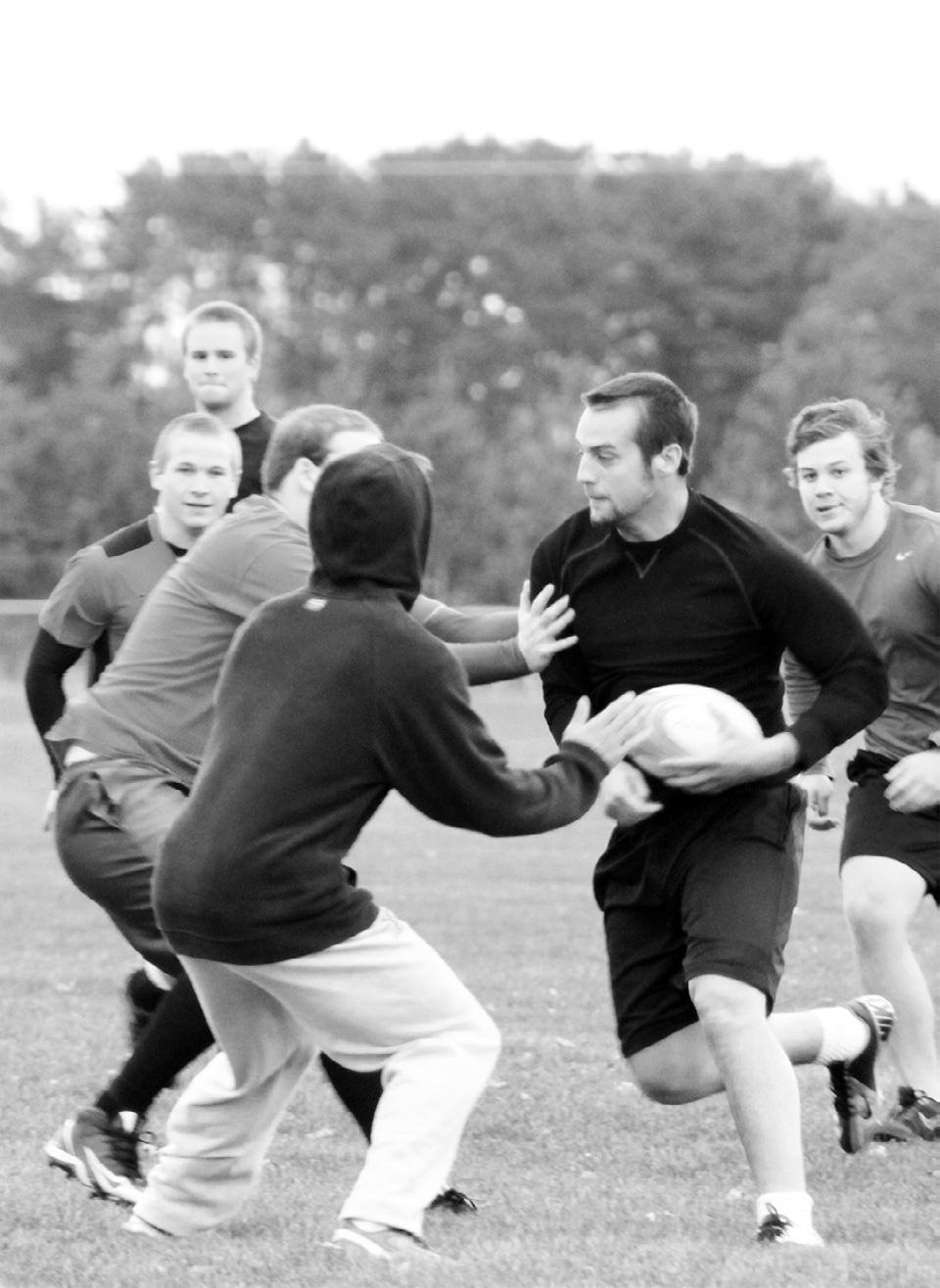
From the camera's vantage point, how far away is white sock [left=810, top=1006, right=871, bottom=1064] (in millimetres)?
6023

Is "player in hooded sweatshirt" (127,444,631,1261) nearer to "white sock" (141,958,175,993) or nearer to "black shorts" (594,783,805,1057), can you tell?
"black shorts" (594,783,805,1057)

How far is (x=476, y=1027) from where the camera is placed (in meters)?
4.61

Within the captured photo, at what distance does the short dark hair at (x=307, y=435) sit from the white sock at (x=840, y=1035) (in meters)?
2.22

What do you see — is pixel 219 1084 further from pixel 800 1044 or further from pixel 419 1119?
pixel 800 1044

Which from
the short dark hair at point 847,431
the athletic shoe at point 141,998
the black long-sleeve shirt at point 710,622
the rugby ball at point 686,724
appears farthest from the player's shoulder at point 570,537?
the athletic shoe at point 141,998

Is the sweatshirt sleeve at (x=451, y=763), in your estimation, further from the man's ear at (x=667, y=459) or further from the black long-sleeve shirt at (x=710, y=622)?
the man's ear at (x=667, y=459)

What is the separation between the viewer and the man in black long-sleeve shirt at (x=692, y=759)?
5.13 meters

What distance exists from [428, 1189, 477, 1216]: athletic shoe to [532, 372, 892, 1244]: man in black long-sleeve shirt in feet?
1.93

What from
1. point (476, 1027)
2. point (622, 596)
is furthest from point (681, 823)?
point (476, 1027)

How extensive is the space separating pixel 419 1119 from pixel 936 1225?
65.4 inches

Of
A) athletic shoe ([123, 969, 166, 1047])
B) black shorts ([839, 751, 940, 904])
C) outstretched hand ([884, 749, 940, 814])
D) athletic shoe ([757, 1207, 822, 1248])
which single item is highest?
outstretched hand ([884, 749, 940, 814])

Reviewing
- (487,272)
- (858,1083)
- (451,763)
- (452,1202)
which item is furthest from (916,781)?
(487,272)

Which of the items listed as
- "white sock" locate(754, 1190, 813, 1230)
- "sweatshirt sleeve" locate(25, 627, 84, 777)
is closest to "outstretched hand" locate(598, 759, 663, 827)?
"white sock" locate(754, 1190, 813, 1230)

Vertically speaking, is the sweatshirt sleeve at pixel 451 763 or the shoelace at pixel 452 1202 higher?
the sweatshirt sleeve at pixel 451 763
